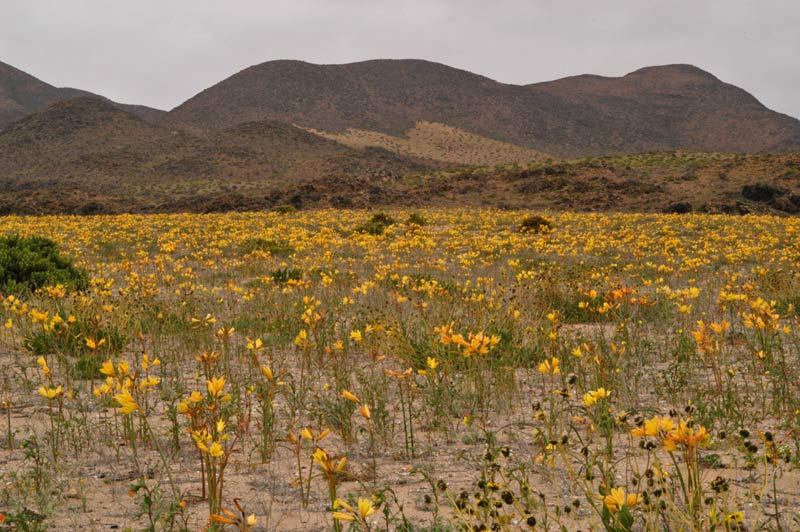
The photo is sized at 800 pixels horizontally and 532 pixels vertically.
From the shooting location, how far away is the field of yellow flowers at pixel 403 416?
2430 millimetres

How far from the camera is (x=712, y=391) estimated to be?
13.4 feet

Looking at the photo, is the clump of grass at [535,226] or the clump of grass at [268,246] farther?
the clump of grass at [535,226]

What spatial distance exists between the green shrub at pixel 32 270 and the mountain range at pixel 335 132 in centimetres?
2471

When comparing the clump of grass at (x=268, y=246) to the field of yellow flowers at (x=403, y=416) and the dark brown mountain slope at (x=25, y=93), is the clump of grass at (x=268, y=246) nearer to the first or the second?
the field of yellow flowers at (x=403, y=416)

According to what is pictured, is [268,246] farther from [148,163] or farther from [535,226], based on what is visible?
[148,163]

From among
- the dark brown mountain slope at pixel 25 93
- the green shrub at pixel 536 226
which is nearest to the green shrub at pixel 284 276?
the green shrub at pixel 536 226

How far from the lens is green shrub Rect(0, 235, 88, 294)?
26.2 ft

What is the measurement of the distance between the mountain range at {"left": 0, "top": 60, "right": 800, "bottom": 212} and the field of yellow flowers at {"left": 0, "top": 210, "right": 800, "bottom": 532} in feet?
91.3

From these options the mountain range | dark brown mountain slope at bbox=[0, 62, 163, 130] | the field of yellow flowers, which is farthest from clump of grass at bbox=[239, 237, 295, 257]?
dark brown mountain slope at bbox=[0, 62, 163, 130]

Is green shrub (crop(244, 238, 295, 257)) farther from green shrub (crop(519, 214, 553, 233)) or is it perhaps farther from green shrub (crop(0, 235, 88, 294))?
green shrub (crop(519, 214, 553, 233))

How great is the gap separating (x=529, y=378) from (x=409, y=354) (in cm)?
104

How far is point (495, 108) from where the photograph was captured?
113625 millimetres

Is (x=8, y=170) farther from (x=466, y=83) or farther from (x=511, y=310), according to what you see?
(x=466, y=83)

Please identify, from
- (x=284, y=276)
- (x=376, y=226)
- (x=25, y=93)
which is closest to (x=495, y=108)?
(x=376, y=226)
